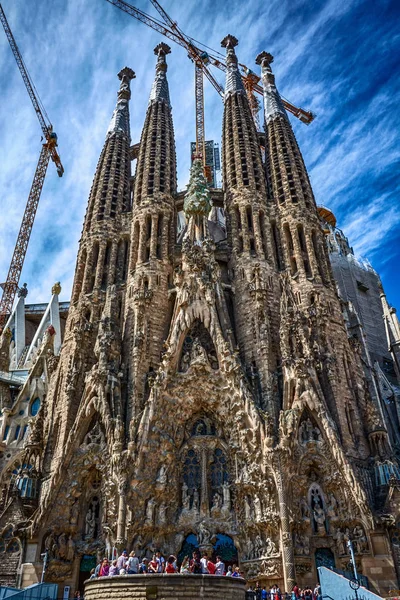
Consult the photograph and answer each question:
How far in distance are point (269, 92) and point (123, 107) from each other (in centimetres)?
1109

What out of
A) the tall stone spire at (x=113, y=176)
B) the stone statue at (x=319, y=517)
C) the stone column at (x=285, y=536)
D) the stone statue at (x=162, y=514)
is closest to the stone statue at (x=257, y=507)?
the stone column at (x=285, y=536)

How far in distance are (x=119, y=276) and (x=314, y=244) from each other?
1088 centimetres

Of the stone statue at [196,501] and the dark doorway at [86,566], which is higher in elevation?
the stone statue at [196,501]

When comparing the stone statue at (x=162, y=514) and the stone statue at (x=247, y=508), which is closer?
the stone statue at (x=247, y=508)

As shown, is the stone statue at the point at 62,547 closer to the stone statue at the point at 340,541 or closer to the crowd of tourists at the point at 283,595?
the crowd of tourists at the point at 283,595

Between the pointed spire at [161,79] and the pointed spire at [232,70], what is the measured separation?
4.74 meters

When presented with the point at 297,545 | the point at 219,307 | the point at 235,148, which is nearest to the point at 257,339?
the point at 219,307

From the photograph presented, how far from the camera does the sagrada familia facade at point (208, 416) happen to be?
18453mm

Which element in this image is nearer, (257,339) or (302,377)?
(302,377)

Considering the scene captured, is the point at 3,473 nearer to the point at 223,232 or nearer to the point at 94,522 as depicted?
the point at 94,522

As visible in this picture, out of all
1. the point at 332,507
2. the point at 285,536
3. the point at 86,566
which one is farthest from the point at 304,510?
the point at 86,566

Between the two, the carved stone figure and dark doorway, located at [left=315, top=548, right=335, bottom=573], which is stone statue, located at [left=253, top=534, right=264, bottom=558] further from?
the carved stone figure

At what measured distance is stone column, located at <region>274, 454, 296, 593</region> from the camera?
1697cm

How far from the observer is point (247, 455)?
1970 cm
